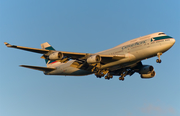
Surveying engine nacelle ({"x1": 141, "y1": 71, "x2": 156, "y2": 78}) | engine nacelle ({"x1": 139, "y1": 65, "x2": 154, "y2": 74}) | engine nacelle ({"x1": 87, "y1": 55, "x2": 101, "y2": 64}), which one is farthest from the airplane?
engine nacelle ({"x1": 141, "y1": 71, "x2": 156, "y2": 78})

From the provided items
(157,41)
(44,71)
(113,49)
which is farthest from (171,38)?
(44,71)

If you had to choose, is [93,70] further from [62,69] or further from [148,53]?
[148,53]

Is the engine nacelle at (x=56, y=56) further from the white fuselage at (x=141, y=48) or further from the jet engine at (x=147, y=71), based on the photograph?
the jet engine at (x=147, y=71)

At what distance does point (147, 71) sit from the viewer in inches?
2282

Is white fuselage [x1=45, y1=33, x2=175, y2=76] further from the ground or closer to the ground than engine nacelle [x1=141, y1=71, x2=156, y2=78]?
further from the ground

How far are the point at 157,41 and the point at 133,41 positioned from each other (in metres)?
4.32

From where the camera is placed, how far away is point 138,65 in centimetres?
5872

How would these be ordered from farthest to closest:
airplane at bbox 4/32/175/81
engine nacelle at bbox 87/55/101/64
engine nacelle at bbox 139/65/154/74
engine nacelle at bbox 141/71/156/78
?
engine nacelle at bbox 141/71/156/78, engine nacelle at bbox 139/65/154/74, engine nacelle at bbox 87/55/101/64, airplane at bbox 4/32/175/81

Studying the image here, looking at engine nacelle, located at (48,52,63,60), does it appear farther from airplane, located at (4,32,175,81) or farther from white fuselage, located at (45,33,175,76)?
white fuselage, located at (45,33,175,76)

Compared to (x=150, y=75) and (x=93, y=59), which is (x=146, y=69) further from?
(x=93, y=59)

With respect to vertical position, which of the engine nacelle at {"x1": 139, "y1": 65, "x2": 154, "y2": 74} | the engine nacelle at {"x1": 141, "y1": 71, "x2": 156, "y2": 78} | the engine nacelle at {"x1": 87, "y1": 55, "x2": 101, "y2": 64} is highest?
the engine nacelle at {"x1": 87, "y1": 55, "x2": 101, "y2": 64}

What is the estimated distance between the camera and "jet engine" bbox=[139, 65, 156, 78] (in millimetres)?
58000

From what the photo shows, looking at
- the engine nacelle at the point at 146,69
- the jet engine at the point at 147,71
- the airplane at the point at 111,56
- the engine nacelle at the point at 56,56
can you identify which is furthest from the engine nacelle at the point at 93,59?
the jet engine at the point at 147,71

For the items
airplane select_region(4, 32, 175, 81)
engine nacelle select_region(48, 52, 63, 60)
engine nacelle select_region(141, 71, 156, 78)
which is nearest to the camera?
engine nacelle select_region(48, 52, 63, 60)
